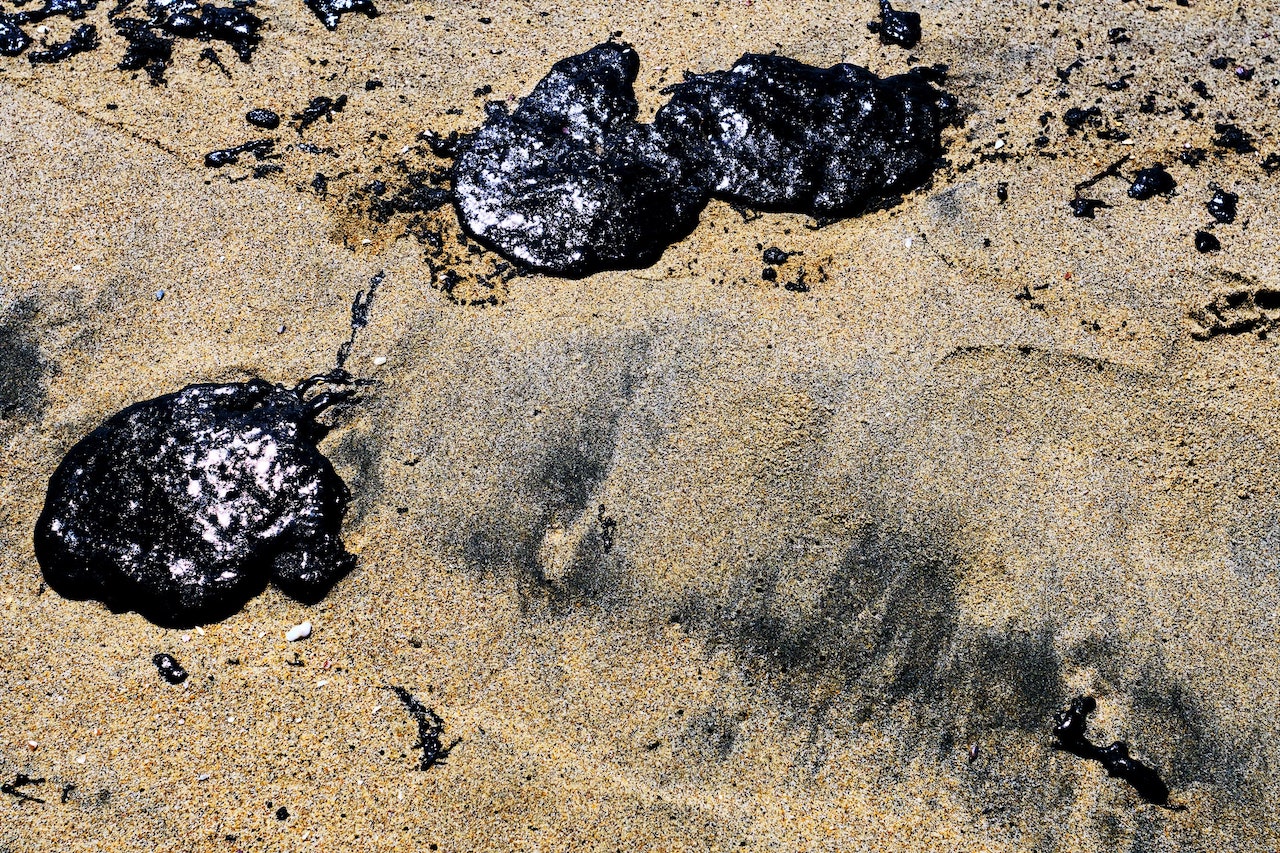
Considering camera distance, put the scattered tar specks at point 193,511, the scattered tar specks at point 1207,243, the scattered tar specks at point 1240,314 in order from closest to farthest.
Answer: the scattered tar specks at point 193,511, the scattered tar specks at point 1240,314, the scattered tar specks at point 1207,243

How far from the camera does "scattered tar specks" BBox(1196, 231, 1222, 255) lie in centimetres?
307

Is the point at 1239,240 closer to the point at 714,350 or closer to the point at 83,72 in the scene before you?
the point at 714,350

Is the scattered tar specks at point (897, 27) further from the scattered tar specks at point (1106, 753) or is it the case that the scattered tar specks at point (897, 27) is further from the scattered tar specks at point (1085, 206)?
the scattered tar specks at point (1106, 753)

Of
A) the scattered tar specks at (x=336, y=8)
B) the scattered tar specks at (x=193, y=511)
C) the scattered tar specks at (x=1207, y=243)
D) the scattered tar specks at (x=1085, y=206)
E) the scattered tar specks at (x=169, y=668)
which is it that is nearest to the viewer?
the scattered tar specks at (x=169, y=668)

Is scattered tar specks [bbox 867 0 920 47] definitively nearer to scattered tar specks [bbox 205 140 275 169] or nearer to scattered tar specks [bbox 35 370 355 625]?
scattered tar specks [bbox 205 140 275 169]

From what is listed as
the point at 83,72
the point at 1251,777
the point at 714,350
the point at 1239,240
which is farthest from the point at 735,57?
the point at 1251,777

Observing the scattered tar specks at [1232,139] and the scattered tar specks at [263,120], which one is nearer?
the scattered tar specks at [1232,139]

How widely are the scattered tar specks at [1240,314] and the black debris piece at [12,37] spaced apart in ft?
14.3

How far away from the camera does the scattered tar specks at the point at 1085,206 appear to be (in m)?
3.19

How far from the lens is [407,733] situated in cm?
242

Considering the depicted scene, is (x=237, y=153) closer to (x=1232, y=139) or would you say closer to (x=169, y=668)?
(x=169, y=668)

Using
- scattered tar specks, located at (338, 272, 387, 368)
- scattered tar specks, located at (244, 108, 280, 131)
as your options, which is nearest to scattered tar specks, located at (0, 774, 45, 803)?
scattered tar specks, located at (338, 272, 387, 368)

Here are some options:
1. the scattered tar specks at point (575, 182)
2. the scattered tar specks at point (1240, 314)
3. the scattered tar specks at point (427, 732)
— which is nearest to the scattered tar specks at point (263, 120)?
the scattered tar specks at point (575, 182)

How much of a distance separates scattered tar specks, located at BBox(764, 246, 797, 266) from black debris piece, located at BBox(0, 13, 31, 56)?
3.01 m
